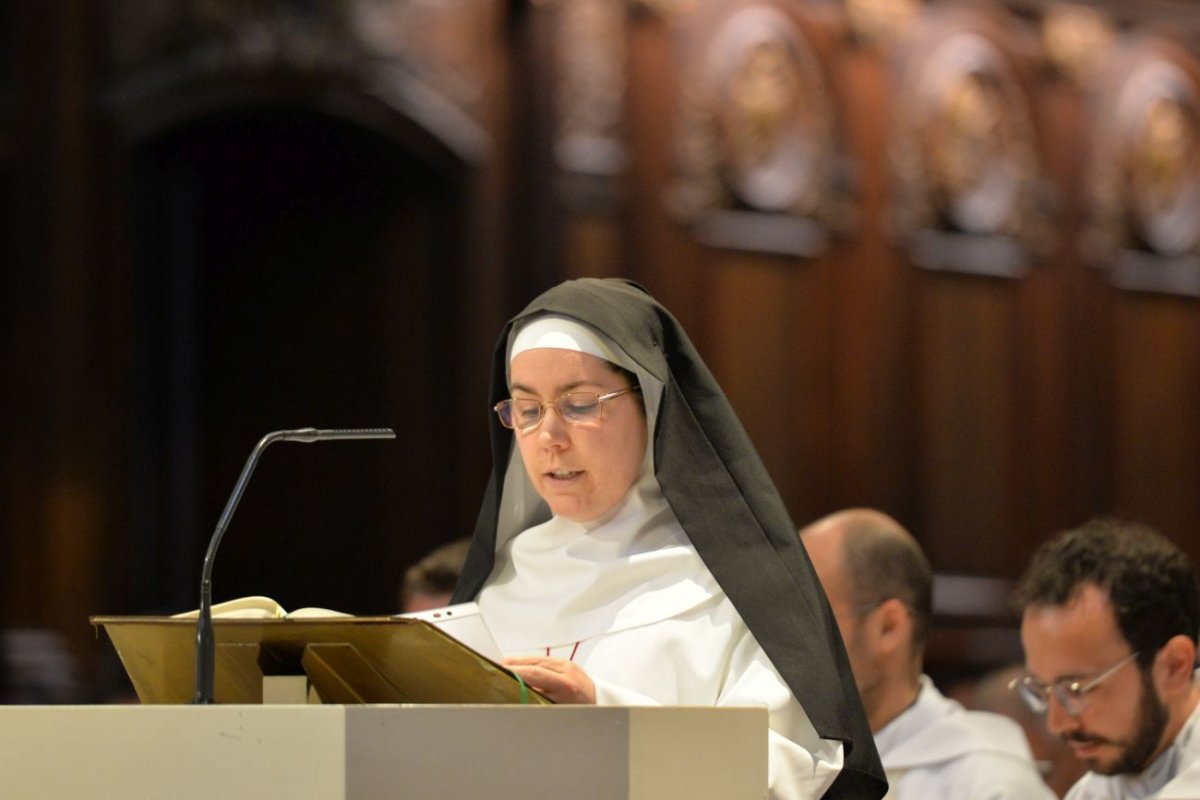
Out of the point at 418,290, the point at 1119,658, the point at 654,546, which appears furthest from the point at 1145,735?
the point at 418,290

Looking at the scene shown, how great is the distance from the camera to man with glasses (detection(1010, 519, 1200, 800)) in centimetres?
410

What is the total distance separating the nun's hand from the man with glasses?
5.32 ft

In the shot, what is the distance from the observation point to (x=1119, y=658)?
4137 mm

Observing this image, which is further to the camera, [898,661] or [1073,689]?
[898,661]

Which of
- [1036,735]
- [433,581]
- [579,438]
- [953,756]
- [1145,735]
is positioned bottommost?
[1036,735]

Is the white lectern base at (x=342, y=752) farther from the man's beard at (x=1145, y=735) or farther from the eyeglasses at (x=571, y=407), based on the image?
the man's beard at (x=1145, y=735)

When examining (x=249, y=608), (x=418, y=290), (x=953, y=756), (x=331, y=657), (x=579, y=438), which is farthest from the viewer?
(x=418, y=290)

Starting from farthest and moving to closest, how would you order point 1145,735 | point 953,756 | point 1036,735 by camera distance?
1. point 1036,735
2. point 953,756
3. point 1145,735

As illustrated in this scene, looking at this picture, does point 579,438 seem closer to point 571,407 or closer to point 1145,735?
point 571,407

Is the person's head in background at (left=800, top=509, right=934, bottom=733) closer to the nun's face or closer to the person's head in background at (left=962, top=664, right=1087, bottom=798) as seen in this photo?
the person's head in background at (left=962, top=664, right=1087, bottom=798)

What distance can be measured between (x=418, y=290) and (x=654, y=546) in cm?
393

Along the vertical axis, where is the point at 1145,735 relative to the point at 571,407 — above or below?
below

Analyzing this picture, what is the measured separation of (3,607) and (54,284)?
1087mm

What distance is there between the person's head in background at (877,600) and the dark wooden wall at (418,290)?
8.01ft
